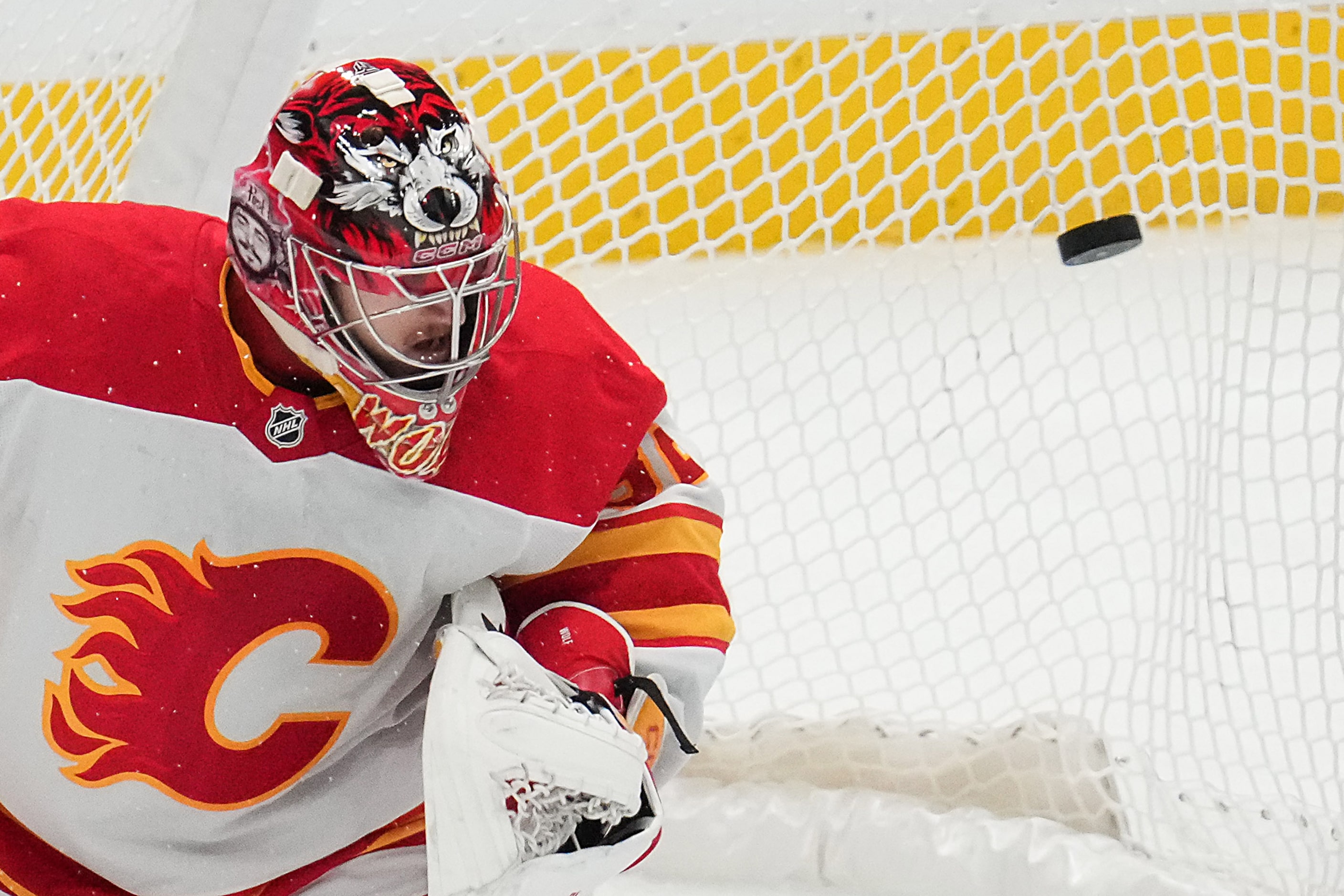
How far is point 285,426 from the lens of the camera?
120cm

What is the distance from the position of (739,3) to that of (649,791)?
3.79 ft

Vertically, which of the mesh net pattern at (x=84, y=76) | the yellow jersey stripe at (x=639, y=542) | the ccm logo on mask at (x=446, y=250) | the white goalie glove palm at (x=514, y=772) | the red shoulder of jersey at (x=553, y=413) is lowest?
the white goalie glove palm at (x=514, y=772)

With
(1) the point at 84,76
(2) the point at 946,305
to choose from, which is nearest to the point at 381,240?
(1) the point at 84,76

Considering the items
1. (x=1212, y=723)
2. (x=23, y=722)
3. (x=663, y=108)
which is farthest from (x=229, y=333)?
(x=1212, y=723)

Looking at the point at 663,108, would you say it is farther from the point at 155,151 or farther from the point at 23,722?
the point at 23,722

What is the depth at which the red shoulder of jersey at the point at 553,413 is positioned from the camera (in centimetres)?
127

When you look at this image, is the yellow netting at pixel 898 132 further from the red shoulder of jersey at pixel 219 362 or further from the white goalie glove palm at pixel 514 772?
the white goalie glove palm at pixel 514 772

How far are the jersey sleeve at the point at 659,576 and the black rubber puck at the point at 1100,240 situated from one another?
0.58 m

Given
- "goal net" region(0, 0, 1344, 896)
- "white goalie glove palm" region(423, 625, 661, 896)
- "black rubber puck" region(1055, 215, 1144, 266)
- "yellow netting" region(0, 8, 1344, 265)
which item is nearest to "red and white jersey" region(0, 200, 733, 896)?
"white goalie glove palm" region(423, 625, 661, 896)

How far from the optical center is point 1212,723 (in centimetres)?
195

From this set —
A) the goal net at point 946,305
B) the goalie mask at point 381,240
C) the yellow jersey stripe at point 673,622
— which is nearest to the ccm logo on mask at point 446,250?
the goalie mask at point 381,240

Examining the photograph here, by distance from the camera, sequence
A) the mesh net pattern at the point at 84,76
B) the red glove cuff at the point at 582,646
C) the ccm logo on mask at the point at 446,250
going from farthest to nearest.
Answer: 1. the mesh net pattern at the point at 84,76
2. the red glove cuff at the point at 582,646
3. the ccm logo on mask at the point at 446,250

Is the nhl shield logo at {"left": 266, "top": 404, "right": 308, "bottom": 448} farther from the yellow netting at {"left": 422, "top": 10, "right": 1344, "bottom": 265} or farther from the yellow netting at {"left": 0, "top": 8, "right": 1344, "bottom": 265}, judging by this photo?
the yellow netting at {"left": 422, "top": 10, "right": 1344, "bottom": 265}

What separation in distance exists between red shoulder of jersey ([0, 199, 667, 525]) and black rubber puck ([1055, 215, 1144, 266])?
23.3 inches
